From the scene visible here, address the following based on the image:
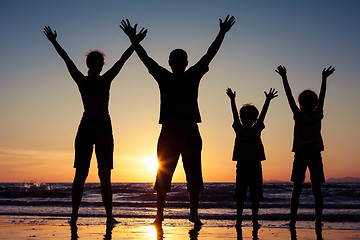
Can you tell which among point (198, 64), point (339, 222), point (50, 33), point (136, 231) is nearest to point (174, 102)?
point (198, 64)

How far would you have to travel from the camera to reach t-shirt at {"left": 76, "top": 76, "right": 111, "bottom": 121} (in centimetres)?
529

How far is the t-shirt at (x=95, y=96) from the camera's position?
5293 millimetres

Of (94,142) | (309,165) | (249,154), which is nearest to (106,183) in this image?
(94,142)

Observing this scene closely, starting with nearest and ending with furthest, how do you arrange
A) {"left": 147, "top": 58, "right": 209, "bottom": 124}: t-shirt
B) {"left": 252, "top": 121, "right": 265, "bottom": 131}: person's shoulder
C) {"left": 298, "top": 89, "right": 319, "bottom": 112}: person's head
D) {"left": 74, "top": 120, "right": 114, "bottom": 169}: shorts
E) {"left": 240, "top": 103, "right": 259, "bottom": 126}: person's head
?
{"left": 147, "top": 58, "right": 209, "bottom": 124}: t-shirt, {"left": 74, "top": 120, "right": 114, "bottom": 169}: shorts, {"left": 298, "top": 89, "right": 319, "bottom": 112}: person's head, {"left": 252, "top": 121, "right": 265, "bottom": 131}: person's shoulder, {"left": 240, "top": 103, "right": 259, "bottom": 126}: person's head

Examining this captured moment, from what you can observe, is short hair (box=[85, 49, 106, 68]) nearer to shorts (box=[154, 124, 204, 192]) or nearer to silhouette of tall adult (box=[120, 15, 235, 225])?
silhouette of tall adult (box=[120, 15, 235, 225])

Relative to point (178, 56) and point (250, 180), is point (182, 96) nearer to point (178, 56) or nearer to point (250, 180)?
point (178, 56)

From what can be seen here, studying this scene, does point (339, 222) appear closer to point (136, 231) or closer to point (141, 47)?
point (136, 231)

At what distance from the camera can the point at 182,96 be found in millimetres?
4816

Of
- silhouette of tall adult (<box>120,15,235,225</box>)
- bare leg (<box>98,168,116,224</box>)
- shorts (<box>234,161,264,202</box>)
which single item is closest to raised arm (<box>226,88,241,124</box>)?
shorts (<box>234,161,264,202</box>)

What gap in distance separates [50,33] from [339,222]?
534cm

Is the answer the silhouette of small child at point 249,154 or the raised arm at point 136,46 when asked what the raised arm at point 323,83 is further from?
the raised arm at point 136,46

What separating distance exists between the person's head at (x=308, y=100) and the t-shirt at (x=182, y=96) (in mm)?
1712

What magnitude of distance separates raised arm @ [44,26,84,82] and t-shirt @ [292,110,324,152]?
308cm

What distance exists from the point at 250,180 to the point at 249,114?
38.1 inches
